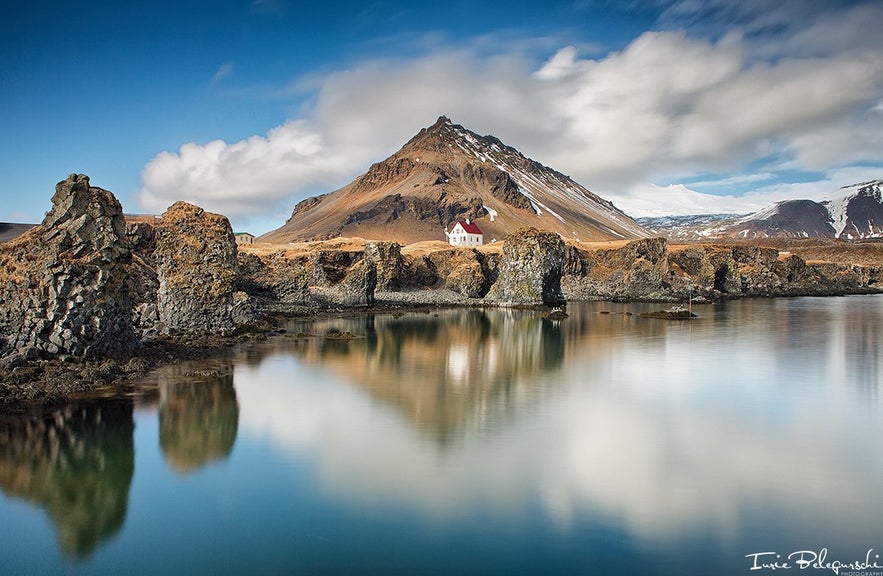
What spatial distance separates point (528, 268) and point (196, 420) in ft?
134

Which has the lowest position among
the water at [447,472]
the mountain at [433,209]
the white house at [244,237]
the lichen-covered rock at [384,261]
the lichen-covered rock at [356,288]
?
the water at [447,472]

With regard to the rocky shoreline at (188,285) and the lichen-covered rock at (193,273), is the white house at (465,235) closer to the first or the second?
the rocky shoreline at (188,285)

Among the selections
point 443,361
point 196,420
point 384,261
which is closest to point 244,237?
point 384,261

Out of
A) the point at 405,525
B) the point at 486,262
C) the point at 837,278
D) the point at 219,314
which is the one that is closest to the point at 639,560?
the point at 405,525

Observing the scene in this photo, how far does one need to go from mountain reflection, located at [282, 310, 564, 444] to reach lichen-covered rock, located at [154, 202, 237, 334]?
4.67m

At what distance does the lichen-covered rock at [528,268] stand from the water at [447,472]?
95.8 ft

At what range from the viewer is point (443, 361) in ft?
85.3

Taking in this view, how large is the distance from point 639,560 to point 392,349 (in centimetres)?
2148

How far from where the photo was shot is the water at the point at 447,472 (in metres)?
8.71

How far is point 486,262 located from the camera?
66.1 m

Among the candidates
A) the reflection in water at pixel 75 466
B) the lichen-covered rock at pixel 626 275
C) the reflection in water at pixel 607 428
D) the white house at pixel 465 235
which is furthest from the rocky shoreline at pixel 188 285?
the white house at pixel 465 235

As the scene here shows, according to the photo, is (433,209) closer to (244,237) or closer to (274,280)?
(244,237)

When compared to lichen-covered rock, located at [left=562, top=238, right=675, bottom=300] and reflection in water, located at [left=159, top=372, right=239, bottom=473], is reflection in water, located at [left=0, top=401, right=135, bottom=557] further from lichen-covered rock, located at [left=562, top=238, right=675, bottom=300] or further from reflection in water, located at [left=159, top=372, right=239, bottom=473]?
lichen-covered rock, located at [left=562, top=238, right=675, bottom=300]

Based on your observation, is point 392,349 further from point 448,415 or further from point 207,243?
point 448,415
